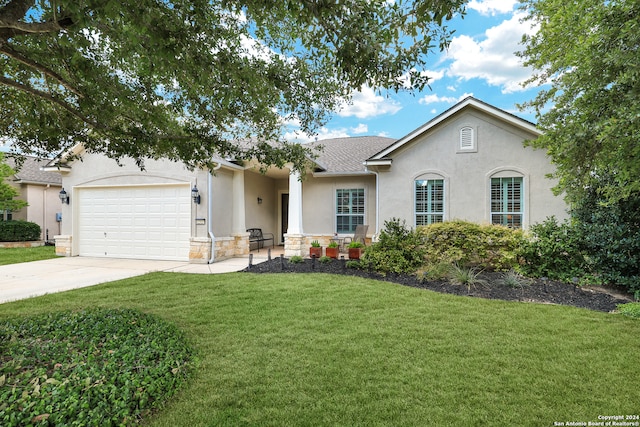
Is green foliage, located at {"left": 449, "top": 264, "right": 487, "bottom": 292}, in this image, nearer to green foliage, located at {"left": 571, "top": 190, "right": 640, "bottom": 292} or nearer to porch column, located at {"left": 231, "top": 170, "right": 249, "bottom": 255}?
green foliage, located at {"left": 571, "top": 190, "right": 640, "bottom": 292}

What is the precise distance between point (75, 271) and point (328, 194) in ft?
27.1

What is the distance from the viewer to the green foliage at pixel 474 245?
26.2 ft

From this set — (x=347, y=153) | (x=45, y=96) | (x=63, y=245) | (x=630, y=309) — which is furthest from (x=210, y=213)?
(x=630, y=309)

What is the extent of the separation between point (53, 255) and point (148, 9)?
44.1 feet

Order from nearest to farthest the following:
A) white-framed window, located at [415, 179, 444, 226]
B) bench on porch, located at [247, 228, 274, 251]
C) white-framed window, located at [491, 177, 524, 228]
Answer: white-framed window, located at [491, 177, 524, 228] → white-framed window, located at [415, 179, 444, 226] → bench on porch, located at [247, 228, 274, 251]

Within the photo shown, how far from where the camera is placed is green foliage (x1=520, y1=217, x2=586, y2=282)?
749 cm

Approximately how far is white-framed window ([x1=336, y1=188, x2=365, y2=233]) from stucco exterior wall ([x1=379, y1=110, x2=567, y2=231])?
64.1 inches

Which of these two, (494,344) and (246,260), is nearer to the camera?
(494,344)

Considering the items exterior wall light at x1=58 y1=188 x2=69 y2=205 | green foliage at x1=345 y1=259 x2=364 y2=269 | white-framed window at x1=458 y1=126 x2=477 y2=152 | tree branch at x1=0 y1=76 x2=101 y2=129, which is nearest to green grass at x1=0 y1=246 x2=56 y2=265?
exterior wall light at x1=58 y1=188 x2=69 y2=205

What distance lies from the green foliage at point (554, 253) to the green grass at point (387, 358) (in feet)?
7.80

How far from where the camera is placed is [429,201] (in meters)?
10.1

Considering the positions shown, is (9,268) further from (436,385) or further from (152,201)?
(436,385)

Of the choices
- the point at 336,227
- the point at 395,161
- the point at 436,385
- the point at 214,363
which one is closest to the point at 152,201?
the point at 336,227

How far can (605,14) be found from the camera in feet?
14.0
